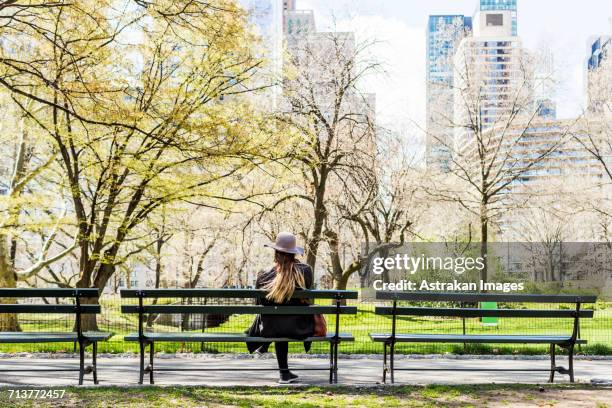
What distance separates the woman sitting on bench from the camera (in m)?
7.01

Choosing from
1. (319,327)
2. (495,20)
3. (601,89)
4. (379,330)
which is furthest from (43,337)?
(495,20)

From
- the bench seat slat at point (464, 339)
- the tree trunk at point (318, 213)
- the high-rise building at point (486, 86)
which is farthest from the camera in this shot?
the high-rise building at point (486, 86)

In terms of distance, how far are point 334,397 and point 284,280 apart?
4.28ft

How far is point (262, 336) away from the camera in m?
7.05

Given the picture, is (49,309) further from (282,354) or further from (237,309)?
(282,354)

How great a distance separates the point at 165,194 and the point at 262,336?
28.0 ft

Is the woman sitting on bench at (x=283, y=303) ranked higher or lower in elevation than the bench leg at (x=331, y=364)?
higher

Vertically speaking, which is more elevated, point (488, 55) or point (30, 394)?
point (488, 55)

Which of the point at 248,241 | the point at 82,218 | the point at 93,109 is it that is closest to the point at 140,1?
the point at 93,109

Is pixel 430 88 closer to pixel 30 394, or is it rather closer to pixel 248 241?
pixel 248 241

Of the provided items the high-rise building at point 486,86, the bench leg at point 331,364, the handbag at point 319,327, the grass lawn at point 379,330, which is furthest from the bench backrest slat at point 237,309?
the high-rise building at point 486,86

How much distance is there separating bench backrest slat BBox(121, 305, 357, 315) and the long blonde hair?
12cm

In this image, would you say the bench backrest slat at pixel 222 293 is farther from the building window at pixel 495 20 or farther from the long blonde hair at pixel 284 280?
the building window at pixel 495 20

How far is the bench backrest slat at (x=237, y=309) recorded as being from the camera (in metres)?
6.75
